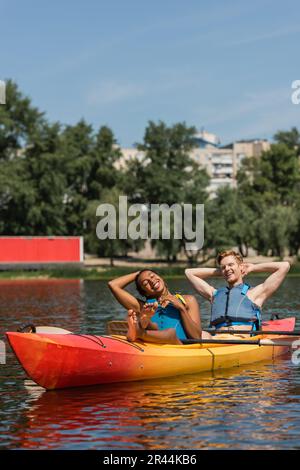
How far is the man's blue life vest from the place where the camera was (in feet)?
51.4

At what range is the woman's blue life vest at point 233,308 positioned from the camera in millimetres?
17531

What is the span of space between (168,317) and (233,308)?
221 centimetres

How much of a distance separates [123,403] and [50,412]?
50.9 inches

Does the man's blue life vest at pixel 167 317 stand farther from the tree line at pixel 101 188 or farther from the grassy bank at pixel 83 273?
the tree line at pixel 101 188

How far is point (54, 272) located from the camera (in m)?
75.8

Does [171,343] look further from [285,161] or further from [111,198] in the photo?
[285,161]

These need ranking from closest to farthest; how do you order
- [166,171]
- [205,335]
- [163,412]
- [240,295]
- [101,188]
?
[163,412], [205,335], [240,295], [166,171], [101,188]

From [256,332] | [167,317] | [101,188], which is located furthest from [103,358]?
[101,188]

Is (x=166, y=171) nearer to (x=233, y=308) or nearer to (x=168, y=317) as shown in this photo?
(x=233, y=308)

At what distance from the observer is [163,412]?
522 inches

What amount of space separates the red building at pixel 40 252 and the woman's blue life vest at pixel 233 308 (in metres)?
63.9

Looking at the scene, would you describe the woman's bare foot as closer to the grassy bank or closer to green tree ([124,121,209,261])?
the grassy bank

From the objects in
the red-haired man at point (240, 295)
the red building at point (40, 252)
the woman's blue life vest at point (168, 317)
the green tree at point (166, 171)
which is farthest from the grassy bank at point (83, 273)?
the woman's blue life vest at point (168, 317)
